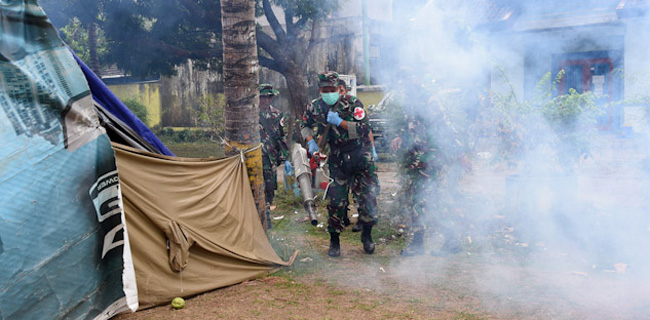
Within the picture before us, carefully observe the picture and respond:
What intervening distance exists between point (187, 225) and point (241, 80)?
1.61m

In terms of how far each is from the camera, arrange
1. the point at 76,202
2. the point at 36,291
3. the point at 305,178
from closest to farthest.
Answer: the point at 36,291, the point at 76,202, the point at 305,178

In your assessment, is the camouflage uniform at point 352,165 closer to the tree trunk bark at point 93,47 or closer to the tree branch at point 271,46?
the tree branch at point 271,46

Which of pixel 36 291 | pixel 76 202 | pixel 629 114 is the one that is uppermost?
pixel 629 114

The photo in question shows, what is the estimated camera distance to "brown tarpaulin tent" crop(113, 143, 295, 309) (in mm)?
3646

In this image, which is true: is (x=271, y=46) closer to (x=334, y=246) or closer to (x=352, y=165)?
(x=352, y=165)

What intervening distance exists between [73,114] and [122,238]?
805mm

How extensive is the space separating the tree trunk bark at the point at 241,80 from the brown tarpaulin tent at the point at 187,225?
23 centimetres

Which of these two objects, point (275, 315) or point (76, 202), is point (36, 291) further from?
point (275, 315)

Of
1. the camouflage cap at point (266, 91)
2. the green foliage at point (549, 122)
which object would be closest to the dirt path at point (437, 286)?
the green foliage at point (549, 122)

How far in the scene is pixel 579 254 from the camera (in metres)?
5.07

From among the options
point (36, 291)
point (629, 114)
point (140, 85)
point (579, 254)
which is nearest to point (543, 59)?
point (629, 114)

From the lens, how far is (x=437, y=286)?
14.3 feet

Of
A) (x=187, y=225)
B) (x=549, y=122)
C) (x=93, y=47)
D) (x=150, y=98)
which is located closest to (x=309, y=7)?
(x=549, y=122)

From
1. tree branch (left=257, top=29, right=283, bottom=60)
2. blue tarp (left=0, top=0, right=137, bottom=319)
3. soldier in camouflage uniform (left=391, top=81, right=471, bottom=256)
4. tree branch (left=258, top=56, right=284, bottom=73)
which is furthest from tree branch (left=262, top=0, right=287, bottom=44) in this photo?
blue tarp (left=0, top=0, right=137, bottom=319)
